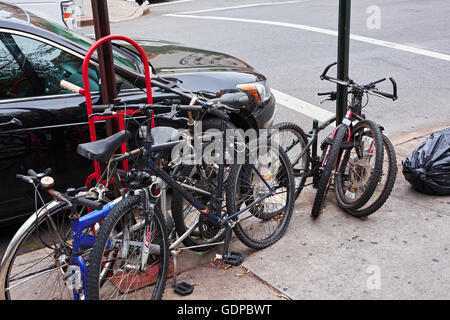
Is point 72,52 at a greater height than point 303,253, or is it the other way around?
point 72,52

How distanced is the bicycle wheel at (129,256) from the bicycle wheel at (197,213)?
413mm

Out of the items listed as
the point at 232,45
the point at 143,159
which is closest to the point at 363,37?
the point at 232,45

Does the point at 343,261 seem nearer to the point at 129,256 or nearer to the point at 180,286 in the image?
the point at 180,286

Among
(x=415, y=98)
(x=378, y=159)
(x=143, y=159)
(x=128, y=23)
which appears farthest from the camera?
(x=128, y=23)

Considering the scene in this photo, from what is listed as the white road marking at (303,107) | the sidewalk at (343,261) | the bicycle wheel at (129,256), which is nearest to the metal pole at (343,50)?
the sidewalk at (343,261)

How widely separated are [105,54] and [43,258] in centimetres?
138

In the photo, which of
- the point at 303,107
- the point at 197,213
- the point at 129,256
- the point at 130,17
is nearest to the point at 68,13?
the point at 303,107

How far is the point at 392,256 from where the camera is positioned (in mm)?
3852

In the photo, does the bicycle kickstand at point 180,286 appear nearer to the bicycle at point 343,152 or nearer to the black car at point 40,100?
the black car at point 40,100

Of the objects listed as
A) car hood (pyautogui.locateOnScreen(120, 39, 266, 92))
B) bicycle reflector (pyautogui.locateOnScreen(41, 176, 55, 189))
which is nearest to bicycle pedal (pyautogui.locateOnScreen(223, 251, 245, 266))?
bicycle reflector (pyautogui.locateOnScreen(41, 176, 55, 189))

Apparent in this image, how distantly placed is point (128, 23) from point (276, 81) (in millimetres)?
7679

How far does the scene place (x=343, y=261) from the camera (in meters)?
3.82
